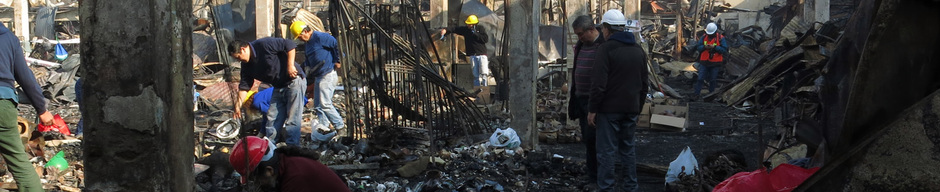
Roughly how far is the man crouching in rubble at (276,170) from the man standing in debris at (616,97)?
9.15 feet

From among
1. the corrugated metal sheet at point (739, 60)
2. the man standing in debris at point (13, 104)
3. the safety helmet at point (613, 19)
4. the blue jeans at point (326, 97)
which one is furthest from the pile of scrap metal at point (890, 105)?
the corrugated metal sheet at point (739, 60)

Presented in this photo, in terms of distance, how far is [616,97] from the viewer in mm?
6793

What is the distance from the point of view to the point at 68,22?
32688mm

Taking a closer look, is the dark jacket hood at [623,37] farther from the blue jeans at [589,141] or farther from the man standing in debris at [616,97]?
the blue jeans at [589,141]

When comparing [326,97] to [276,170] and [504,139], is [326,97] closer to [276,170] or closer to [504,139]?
[504,139]

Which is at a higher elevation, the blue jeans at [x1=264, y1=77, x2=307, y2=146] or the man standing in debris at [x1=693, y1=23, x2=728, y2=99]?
the man standing in debris at [x1=693, y1=23, x2=728, y2=99]

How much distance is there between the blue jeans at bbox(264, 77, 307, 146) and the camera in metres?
9.49

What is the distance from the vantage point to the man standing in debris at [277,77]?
935 centimetres

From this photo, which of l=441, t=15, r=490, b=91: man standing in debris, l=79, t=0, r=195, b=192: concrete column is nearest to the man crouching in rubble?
l=79, t=0, r=195, b=192: concrete column

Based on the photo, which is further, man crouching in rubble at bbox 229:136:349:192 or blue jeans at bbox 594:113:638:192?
blue jeans at bbox 594:113:638:192

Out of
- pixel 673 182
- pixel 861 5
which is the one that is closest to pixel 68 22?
pixel 673 182

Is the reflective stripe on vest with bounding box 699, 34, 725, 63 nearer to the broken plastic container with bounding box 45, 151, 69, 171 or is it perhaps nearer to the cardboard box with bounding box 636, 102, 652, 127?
the cardboard box with bounding box 636, 102, 652, 127

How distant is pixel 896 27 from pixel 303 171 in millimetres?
2708

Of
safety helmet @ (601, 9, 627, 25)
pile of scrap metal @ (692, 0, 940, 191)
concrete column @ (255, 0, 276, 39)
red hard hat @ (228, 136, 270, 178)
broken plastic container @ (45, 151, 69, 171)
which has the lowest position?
broken plastic container @ (45, 151, 69, 171)
